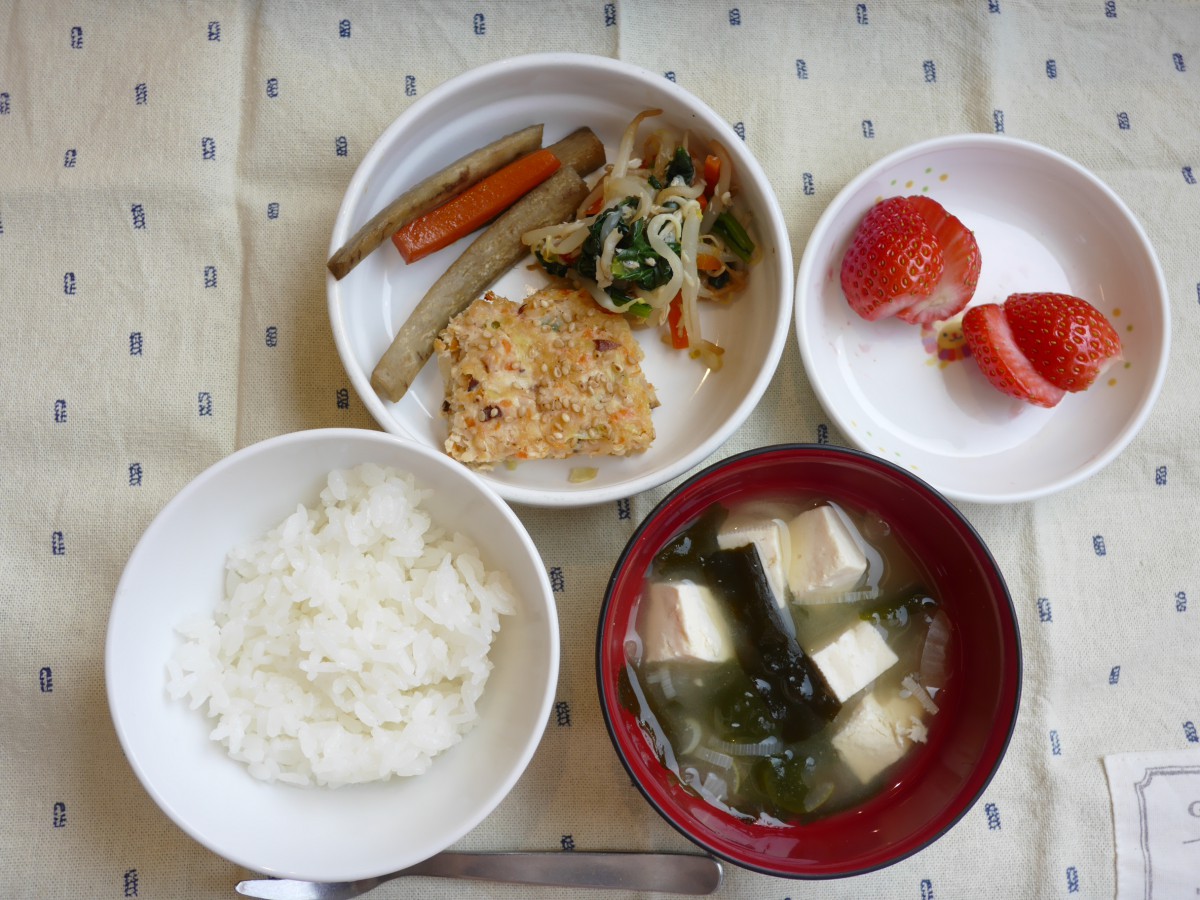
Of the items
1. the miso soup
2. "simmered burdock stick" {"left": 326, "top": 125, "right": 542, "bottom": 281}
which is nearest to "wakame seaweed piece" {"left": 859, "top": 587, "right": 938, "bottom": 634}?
the miso soup

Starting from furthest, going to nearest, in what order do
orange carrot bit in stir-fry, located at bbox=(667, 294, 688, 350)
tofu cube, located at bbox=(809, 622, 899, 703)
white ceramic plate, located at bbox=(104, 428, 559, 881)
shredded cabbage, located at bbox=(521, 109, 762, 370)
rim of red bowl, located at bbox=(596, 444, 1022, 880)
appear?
orange carrot bit in stir-fry, located at bbox=(667, 294, 688, 350) < shredded cabbage, located at bbox=(521, 109, 762, 370) < tofu cube, located at bbox=(809, 622, 899, 703) < rim of red bowl, located at bbox=(596, 444, 1022, 880) < white ceramic plate, located at bbox=(104, 428, 559, 881)

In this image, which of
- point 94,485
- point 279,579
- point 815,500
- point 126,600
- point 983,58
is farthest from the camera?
point 983,58

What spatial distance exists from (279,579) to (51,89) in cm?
136

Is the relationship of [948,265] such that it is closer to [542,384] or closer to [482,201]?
[542,384]

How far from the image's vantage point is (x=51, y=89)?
6.89 feet

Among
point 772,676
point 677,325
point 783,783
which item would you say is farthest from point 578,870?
point 677,325

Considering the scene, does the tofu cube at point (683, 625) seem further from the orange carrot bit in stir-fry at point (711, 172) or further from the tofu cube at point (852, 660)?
the orange carrot bit in stir-fry at point (711, 172)

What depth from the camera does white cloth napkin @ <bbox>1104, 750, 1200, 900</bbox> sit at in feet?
6.73

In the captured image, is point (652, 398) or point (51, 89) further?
point (51, 89)

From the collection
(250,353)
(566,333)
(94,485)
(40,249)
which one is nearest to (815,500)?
(566,333)

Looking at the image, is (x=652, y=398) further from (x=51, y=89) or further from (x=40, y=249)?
(x=51, y=89)

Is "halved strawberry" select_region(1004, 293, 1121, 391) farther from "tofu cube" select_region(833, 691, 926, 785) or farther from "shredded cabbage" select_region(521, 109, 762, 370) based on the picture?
"tofu cube" select_region(833, 691, 926, 785)

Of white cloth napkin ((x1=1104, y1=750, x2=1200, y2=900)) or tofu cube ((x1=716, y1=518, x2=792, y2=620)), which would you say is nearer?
tofu cube ((x1=716, y1=518, x2=792, y2=620))

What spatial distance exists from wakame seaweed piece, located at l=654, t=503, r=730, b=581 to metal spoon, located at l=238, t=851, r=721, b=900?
63 centimetres
